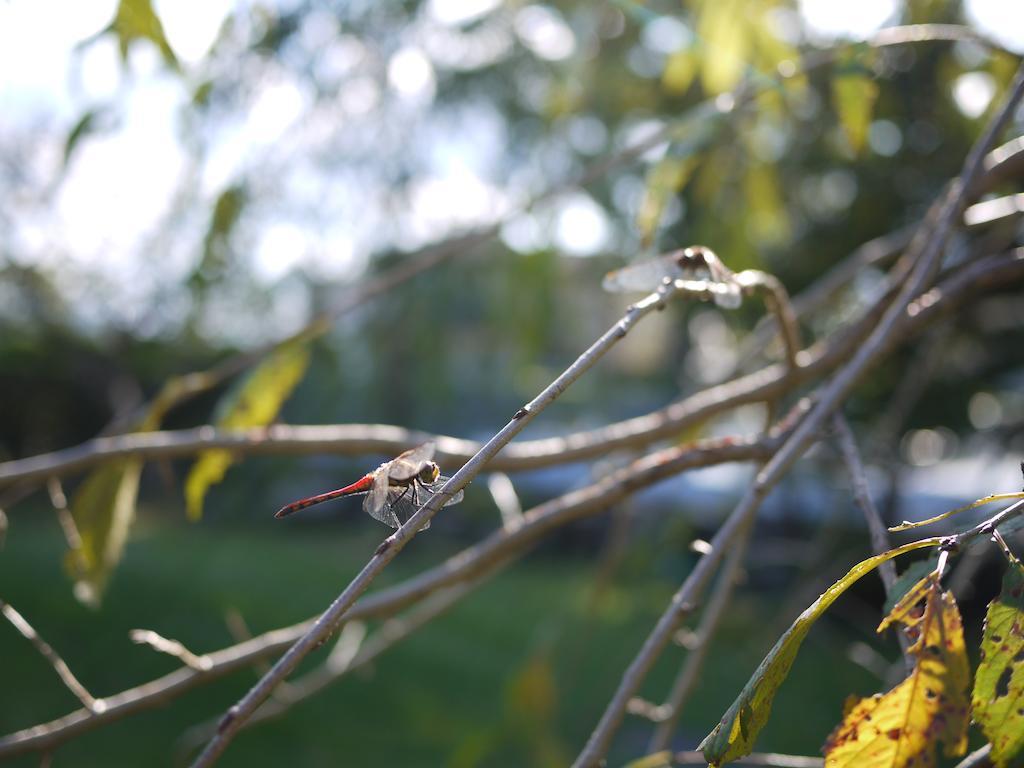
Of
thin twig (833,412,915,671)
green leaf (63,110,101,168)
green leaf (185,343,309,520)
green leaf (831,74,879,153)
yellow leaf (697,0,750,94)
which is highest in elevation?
green leaf (63,110,101,168)

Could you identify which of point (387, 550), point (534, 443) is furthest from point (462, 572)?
point (387, 550)

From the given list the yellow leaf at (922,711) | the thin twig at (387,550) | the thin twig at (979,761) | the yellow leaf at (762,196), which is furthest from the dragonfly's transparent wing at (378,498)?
the yellow leaf at (762,196)

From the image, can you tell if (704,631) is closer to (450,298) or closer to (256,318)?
(450,298)

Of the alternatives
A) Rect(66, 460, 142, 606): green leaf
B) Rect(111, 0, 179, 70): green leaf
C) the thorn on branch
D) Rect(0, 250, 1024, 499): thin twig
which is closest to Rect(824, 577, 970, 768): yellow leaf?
the thorn on branch

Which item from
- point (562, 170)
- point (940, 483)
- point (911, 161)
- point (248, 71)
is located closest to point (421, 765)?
point (562, 170)

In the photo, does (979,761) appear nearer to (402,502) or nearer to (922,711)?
(922,711)

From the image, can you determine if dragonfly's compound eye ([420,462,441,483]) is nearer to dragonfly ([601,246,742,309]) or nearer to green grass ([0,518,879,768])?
dragonfly ([601,246,742,309])

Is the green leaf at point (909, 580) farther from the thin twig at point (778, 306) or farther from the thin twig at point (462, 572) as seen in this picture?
the thin twig at point (462, 572)

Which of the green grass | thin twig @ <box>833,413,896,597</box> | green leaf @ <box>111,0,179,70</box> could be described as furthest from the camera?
the green grass
